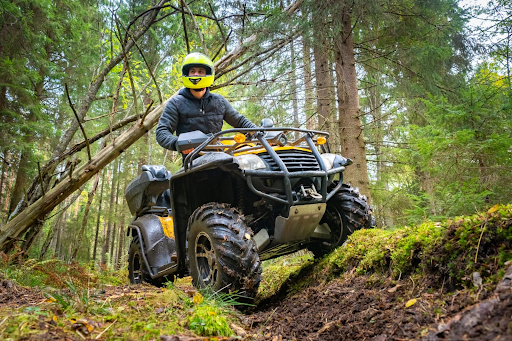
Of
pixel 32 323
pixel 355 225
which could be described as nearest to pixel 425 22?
pixel 355 225

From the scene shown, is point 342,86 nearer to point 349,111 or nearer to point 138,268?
point 349,111

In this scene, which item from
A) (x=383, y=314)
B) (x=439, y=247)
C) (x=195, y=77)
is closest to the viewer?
(x=383, y=314)

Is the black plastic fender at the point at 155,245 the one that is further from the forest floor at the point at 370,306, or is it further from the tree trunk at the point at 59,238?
the tree trunk at the point at 59,238

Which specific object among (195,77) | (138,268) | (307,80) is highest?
(307,80)

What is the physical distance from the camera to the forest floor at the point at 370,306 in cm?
168

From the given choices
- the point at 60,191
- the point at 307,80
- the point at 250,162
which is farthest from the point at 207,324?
the point at 307,80

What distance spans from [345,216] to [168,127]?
2.16 meters

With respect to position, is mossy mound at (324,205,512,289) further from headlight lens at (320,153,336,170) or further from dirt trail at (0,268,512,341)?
headlight lens at (320,153,336,170)

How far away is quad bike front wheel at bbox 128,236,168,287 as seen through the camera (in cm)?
457

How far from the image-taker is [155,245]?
434 centimetres

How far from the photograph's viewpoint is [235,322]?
2.57 m

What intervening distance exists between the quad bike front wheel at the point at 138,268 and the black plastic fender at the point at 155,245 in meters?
0.18

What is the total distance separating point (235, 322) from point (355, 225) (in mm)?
1545

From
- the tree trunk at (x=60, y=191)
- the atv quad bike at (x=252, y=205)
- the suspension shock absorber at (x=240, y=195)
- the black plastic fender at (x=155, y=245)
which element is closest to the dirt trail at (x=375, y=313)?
the atv quad bike at (x=252, y=205)
